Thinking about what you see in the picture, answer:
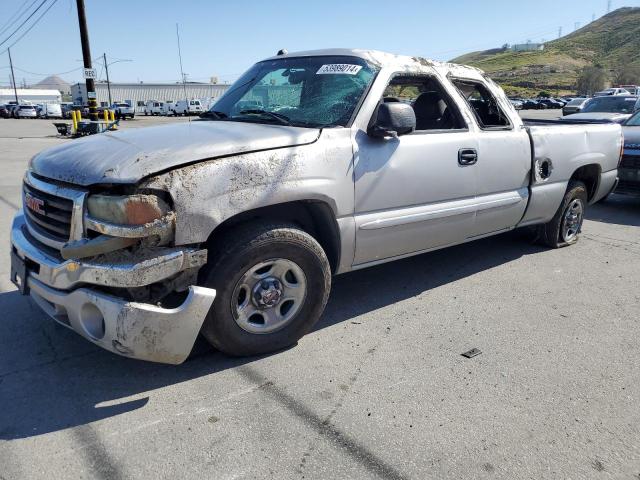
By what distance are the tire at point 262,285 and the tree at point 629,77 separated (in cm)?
10333

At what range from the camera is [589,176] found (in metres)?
5.73

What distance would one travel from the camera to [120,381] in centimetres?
288

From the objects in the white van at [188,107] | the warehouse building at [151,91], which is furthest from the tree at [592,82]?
the white van at [188,107]

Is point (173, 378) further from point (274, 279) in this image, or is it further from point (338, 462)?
point (338, 462)

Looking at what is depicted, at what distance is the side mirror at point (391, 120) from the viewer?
10.7ft

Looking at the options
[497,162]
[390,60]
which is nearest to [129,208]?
[390,60]

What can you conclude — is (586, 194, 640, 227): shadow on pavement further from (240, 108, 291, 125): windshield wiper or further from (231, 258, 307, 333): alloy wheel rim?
(231, 258, 307, 333): alloy wheel rim

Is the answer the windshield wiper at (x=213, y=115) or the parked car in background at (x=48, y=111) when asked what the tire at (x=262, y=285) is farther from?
the parked car in background at (x=48, y=111)

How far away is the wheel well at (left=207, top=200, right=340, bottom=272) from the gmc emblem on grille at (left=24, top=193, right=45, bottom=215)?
997 millimetres

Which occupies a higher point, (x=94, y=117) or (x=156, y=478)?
(x=94, y=117)

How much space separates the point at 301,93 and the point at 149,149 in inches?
55.8

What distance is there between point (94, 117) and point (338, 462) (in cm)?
2153

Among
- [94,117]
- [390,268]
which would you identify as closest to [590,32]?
[94,117]

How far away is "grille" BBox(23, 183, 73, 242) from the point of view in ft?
9.04
